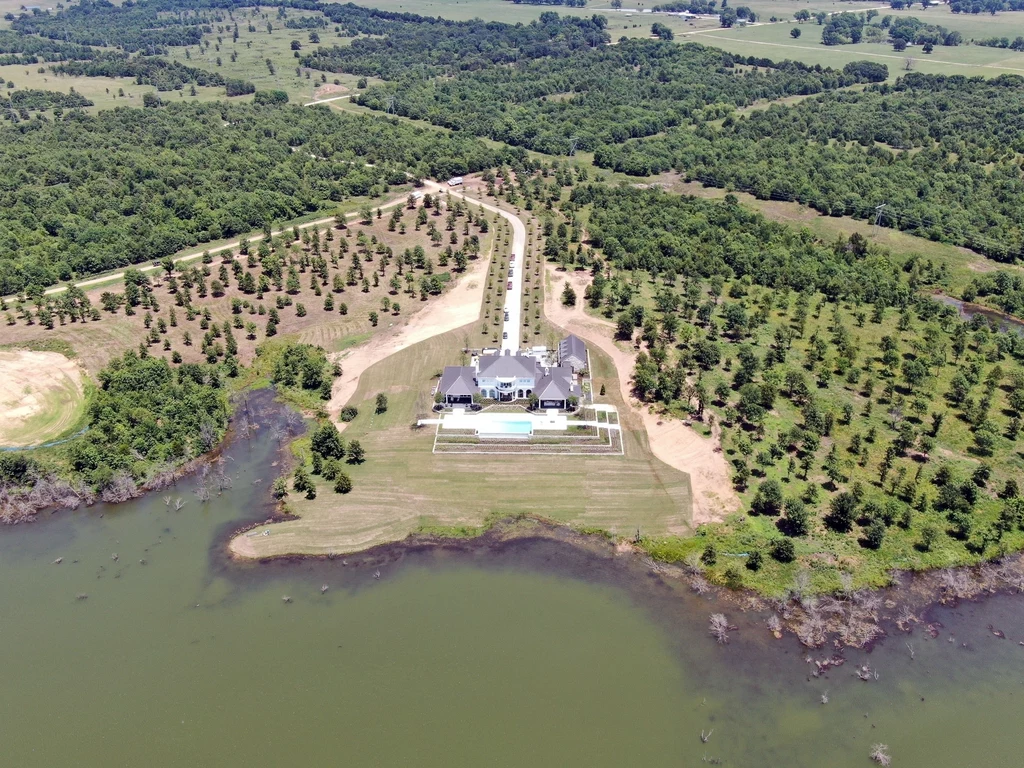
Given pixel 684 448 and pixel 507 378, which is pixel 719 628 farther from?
pixel 507 378

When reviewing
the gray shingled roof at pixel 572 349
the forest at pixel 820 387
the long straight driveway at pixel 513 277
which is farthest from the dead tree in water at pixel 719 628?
the long straight driveway at pixel 513 277

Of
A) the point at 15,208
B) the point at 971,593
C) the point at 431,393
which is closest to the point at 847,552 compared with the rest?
the point at 971,593

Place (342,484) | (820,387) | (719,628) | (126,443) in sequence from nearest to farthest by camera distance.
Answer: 1. (719,628)
2. (342,484)
3. (126,443)
4. (820,387)

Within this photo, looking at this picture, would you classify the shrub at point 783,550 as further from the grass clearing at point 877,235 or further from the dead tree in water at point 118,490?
the grass clearing at point 877,235

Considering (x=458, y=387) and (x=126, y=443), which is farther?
(x=458, y=387)

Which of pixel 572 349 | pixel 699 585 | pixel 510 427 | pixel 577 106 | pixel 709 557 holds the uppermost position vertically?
pixel 577 106

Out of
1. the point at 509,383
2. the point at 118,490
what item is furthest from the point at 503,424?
the point at 118,490
